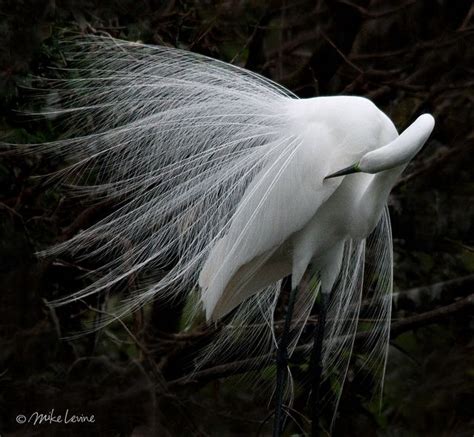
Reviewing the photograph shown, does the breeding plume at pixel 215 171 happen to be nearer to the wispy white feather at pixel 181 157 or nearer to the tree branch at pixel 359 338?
the wispy white feather at pixel 181 157

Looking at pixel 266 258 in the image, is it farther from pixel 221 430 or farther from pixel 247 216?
pixel 221 430

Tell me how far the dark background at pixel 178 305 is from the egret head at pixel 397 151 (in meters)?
1.00

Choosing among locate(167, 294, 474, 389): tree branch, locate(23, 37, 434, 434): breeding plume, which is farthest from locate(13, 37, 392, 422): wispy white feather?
locate(167, 294, 474, 389): tree branch

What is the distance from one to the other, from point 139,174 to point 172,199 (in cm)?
10

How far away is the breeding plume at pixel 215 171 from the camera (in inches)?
78.2

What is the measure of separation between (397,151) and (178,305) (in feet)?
4.17

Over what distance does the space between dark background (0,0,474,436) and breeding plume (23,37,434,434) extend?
55 centimetres

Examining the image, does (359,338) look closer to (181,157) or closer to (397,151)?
(181,157)

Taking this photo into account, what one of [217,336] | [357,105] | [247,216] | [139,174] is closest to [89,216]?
[217,336]

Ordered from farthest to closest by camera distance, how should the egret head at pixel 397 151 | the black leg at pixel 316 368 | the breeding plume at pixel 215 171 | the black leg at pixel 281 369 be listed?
the black leg at pixel 316 368 → the black leg at pixel 281 369 → the breeding plume at pixel 215 171 → the egret head at pixel 397 151

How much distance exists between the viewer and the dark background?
284 cm

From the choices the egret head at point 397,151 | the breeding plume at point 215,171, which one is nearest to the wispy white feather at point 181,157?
the breeding plume at point 215,171

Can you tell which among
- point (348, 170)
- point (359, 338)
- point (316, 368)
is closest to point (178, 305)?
point (359, 338)

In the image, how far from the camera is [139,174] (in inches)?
83.9
